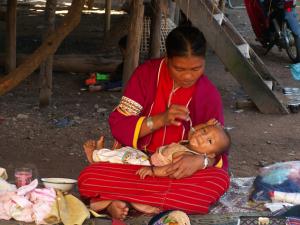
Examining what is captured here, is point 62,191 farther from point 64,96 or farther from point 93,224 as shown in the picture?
point 64,96

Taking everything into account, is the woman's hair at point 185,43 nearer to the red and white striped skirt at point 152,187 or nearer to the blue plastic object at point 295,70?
the red and white striped skirt at point 152,187

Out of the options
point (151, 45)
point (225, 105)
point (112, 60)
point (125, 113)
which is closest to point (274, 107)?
point (225, 105)

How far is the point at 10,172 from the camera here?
17.2 ft

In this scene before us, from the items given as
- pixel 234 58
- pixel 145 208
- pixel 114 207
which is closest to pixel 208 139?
pixel 145 208

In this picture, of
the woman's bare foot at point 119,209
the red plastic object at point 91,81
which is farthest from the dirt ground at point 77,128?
the woman's bare foot at point 119,209

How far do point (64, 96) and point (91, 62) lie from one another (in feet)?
3.24

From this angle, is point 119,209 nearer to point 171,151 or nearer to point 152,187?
point 152,187

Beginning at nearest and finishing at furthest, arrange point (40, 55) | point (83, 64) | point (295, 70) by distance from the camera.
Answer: point (40, 55), point (83, 64), point (295, 70)

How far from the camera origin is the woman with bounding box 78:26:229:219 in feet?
11.6

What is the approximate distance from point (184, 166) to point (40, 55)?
4.82 ft

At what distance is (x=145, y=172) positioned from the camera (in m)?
3.53

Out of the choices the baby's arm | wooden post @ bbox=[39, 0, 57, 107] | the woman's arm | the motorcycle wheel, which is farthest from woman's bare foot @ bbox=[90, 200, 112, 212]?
the motorcycle wheel

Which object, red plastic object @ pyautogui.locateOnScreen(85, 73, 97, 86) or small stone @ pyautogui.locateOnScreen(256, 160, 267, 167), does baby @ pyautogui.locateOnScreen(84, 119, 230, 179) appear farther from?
red plastic object @ pyautogui.locateOnScreen(85, 73, 97, 86)

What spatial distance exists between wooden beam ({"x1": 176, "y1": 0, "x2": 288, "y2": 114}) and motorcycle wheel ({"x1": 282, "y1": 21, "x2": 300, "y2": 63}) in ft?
6.57
